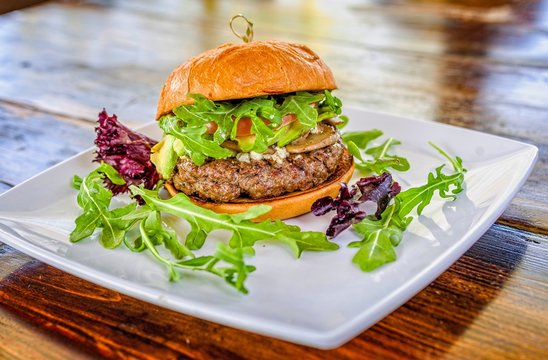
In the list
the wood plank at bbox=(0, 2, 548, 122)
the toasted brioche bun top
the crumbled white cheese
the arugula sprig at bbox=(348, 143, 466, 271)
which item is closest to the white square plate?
the arugula sprig at bbox=(348, 143, 466, 271)

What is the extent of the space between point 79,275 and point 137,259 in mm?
236

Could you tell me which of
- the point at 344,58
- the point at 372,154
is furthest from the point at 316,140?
the point at 344,58

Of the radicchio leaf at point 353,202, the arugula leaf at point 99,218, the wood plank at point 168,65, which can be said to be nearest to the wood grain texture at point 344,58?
the wood plank at point 168,65

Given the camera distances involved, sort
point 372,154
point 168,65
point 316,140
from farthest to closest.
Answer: point 168,65 → point 372,154 → point 316,140

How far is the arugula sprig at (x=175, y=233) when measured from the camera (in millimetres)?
1915

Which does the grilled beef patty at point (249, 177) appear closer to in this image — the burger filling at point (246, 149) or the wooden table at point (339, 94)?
the burger filling at point (246, 149)

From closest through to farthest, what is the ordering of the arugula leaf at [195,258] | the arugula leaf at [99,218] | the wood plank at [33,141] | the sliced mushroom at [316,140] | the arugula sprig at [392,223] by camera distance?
1. the arugula leaf at [195,258]
2. the arugula sprig at [392,223]
3. the arugula leaf at [99,218]
4. the sliced mushroom at [316,140]
5. the wood plank at [33,141]

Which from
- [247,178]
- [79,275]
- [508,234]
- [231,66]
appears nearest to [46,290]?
[79,275]

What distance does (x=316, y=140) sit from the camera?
2395 mm

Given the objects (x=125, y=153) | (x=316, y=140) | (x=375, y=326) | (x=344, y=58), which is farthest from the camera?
(x=344, y=58)

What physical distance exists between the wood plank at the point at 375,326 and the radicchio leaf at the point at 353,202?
398mm

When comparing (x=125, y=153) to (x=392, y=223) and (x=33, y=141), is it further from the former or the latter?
(x=392, y=223)

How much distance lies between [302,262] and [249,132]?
582 millimetres

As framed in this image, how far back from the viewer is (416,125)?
2959mm
